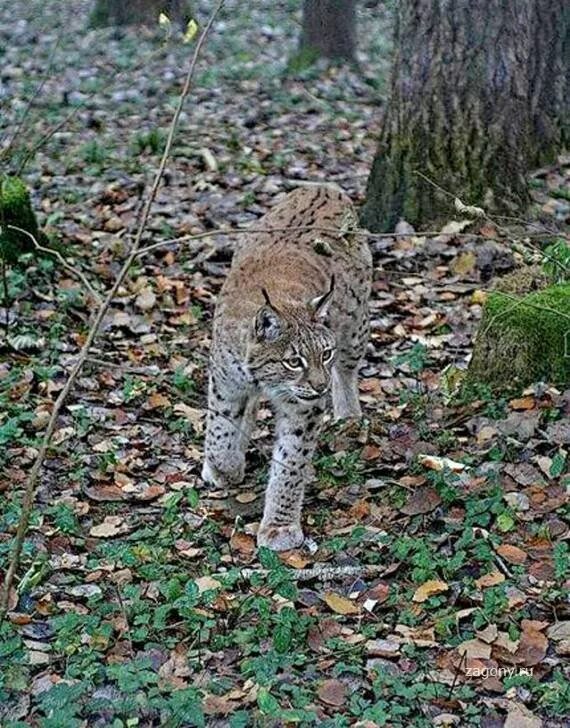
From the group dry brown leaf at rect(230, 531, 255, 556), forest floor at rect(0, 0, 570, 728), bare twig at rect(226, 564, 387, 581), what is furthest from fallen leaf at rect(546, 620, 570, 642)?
dry brown leaf at rect(230, 531, 255, 556)

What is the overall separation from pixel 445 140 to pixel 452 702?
18.0 ft

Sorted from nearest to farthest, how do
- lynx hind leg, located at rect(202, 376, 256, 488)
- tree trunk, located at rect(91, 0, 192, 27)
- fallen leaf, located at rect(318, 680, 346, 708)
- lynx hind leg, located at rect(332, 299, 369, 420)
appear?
fallen leaf, located at rect(318, 680, 346, 708) < lynx hind leg, located at rect(202, 376, 256, 488) < lynx hind leg, located at rect(332, 299, 369, 420) < tree trunk, located at rect(91, 0, 192, 27)

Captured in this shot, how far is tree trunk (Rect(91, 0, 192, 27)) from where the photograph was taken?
17688 millimetres

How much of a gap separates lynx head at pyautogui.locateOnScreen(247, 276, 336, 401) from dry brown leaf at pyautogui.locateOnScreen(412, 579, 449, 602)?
1080 millimetres

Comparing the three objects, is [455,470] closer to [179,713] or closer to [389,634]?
[389,634]

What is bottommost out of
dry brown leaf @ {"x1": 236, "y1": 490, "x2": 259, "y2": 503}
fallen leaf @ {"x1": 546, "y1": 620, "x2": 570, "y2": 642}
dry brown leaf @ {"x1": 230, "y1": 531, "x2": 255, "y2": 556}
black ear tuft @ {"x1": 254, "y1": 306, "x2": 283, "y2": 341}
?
dry brown leaf @ {"x1": 236, "y1": 490, "x2": 259, "y2": 503}

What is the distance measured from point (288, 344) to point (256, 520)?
3.16 ft

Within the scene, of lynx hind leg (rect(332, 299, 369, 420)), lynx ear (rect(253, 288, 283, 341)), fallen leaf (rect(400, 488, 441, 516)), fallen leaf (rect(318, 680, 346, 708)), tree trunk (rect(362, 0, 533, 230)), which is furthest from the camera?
tree trunk (rect(362, 0, 533, 230))

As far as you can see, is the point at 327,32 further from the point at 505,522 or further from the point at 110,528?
the point at 505,522

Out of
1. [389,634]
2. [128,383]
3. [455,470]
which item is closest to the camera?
[389,634]

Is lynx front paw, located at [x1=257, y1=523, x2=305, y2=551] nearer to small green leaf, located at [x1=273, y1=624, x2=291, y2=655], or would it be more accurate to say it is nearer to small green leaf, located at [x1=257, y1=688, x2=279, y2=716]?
small green leaf, located at [x1=273, y1=624, x2=291, y2=655]

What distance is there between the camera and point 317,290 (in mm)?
6238

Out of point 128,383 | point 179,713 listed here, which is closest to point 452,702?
point 179,713

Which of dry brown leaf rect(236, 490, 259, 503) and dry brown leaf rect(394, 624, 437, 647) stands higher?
dry brown leaf rect(394, 624, 437, 647)
